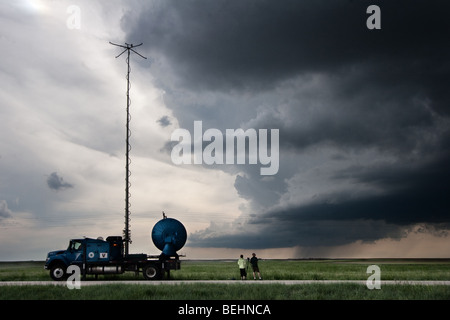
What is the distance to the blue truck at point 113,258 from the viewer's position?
104ft

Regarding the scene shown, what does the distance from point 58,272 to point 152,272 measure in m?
6.87

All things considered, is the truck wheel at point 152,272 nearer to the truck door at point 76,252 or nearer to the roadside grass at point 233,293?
the truck door at point 76,252

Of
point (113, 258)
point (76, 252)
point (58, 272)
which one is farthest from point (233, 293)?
point (58, 272)

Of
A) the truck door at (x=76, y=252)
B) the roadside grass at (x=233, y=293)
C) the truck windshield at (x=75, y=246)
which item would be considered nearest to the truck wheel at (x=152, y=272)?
the truck door at (x=76, y=252)

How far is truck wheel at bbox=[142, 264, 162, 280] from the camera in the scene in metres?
31.6

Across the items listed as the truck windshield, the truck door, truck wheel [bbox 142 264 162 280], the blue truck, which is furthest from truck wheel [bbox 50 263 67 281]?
truck wheel [bbox 142 264 162 280]

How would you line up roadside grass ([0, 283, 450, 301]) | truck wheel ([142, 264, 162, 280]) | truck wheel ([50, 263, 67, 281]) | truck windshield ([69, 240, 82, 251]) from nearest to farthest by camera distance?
roadside grass ([0, 283, 450, 301])
truck wheel ([142, 264, 162, 280])
truck wheel ([50, 263, 67, 281])
truck windshield ([69, 240, 82, 251])

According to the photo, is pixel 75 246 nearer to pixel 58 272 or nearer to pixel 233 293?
pixel 58 272

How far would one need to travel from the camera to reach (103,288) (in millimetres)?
22297

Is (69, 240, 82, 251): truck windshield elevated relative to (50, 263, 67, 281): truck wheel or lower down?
elevated

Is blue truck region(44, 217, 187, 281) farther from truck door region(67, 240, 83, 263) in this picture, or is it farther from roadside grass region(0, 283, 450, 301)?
roadside grass region(0, 283, 450, 301)
